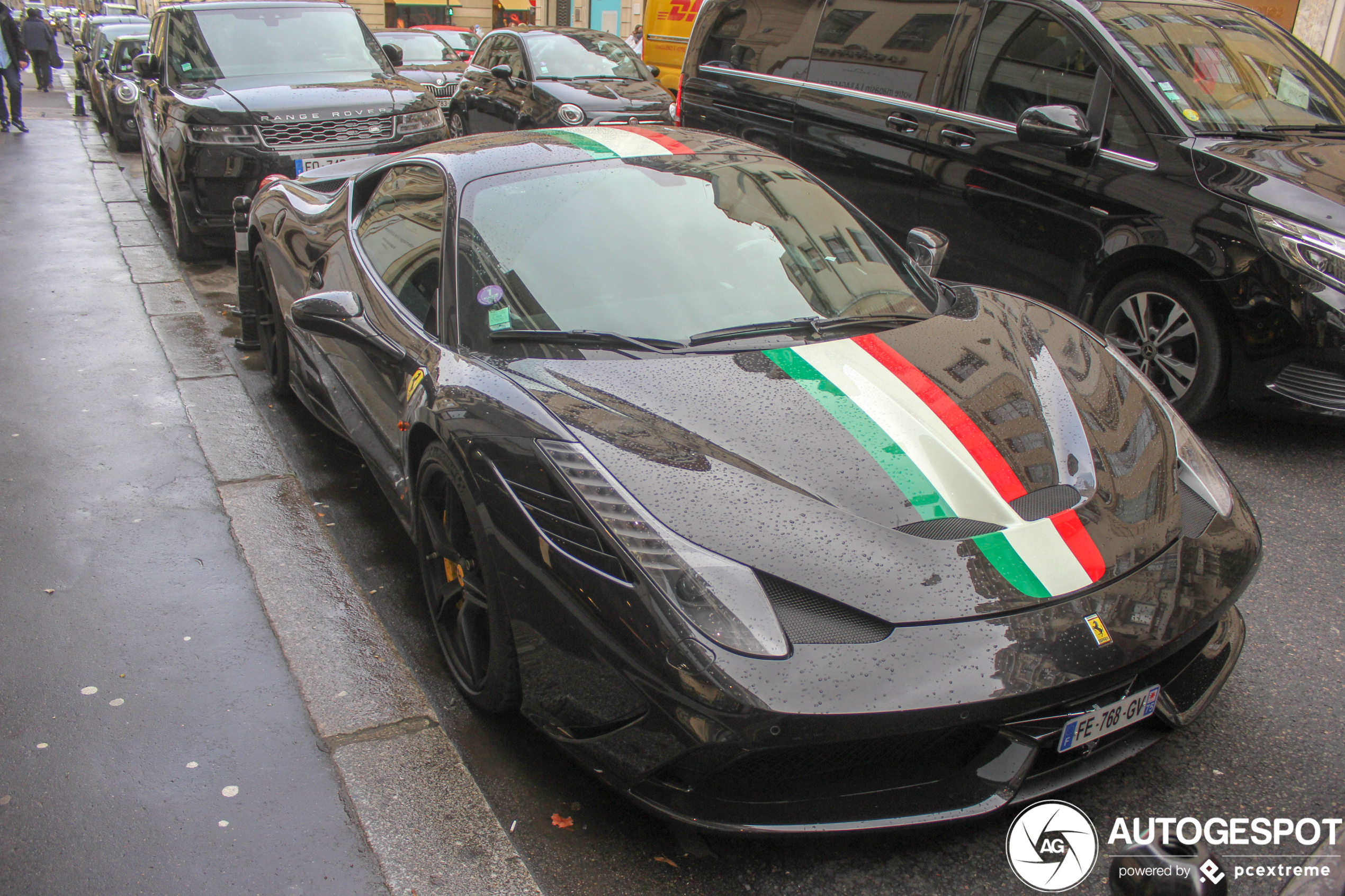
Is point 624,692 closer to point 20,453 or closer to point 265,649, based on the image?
point 265,649

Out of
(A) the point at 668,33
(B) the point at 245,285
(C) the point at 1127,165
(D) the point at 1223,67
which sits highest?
(A) the point at 668,33

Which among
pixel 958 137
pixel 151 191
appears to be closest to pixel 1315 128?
pixel 958 137

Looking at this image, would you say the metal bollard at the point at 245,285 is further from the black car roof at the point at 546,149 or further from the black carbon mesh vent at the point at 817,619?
the black carbon mesh vent at the point at 817,619

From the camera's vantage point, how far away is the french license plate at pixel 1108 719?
2.04 m

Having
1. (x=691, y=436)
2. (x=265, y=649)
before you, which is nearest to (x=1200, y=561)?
(x=691, y=436)

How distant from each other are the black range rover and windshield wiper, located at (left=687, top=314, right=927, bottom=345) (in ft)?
14.9

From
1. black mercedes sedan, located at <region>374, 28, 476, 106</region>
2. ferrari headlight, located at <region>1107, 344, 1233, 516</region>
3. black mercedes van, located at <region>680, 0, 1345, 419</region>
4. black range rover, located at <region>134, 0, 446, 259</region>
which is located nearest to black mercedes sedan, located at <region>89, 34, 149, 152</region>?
black mercedes sedan, located at <region>374, 28, 476, 106</region>

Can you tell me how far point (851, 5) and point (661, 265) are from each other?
13.5ft

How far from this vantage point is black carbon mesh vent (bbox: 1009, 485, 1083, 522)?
224 cm

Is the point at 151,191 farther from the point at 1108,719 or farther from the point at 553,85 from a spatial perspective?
the point at 1108,719

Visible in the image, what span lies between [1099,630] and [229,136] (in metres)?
7.08

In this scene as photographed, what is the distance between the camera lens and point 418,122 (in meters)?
7.79

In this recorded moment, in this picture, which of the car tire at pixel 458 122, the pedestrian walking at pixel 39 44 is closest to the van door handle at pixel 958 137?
the car tire at pixel 458 122

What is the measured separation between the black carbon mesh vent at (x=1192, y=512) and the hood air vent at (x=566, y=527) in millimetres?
1316
